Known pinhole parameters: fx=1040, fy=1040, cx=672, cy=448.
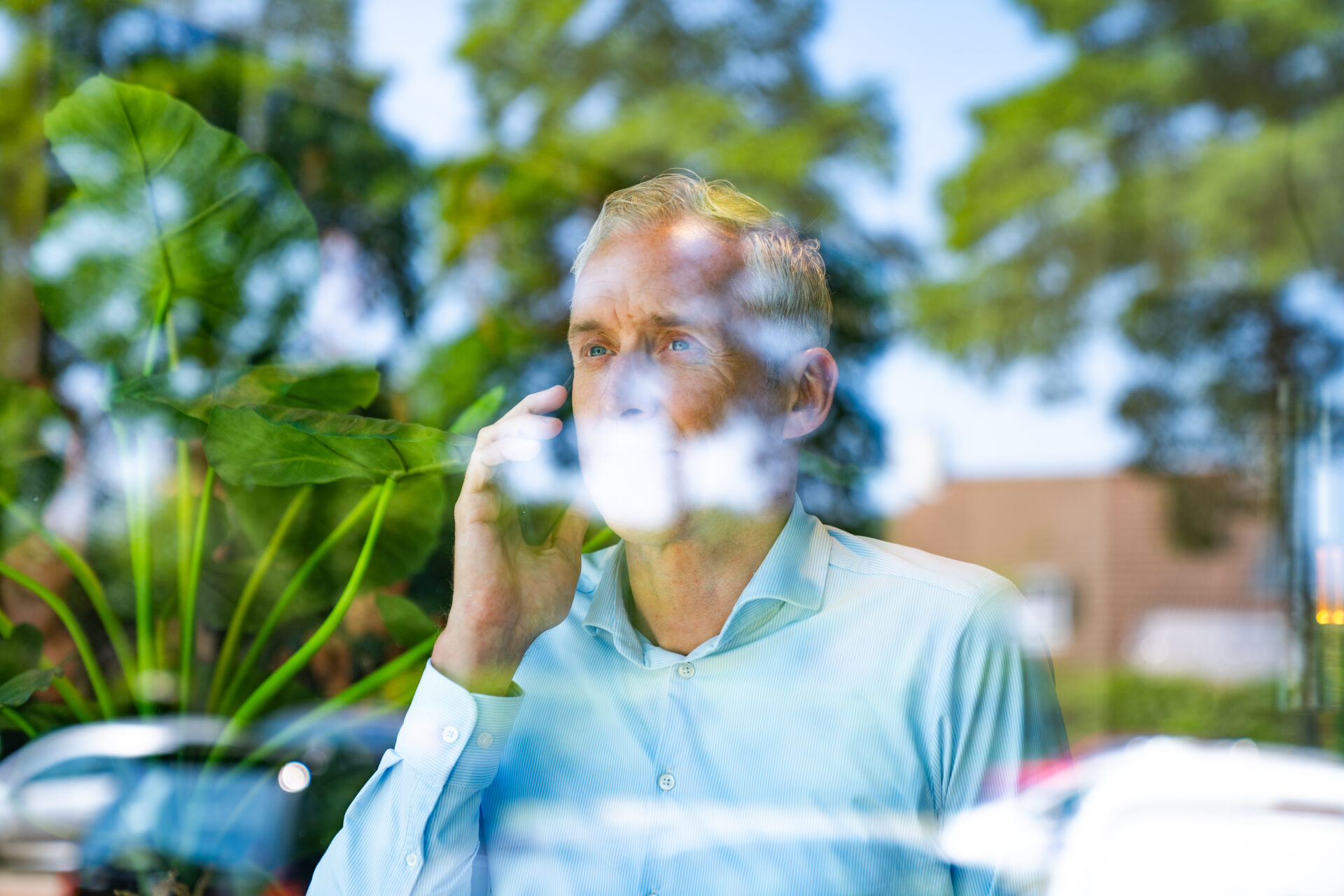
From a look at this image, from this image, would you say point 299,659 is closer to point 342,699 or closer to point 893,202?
point 342,699

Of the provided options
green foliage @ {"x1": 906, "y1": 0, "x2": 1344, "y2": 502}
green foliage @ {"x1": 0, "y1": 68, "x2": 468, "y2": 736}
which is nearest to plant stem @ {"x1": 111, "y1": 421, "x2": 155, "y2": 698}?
green foliage @ {"x1": 0, "y1": 68, "x2": 468, "y2": 736}

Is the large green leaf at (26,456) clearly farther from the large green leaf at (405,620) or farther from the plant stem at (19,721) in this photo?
the large green leaf at (405,620)

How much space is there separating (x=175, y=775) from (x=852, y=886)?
39.4 inches

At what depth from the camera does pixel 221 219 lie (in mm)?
1548

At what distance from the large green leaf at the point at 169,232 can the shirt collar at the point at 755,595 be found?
781 mm

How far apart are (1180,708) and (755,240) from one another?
1101mm

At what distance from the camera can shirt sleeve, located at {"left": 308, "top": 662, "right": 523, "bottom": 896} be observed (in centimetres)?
112

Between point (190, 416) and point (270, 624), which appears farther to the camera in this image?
point (270, 624)

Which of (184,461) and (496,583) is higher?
(184,461)

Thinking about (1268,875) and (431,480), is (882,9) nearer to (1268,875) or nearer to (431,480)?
(431,480)

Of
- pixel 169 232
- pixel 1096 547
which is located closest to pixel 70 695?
pixel 169 232

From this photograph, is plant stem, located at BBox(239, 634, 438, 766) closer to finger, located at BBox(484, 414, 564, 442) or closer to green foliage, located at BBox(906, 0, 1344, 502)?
finger, located at BBox(484, 414, 564, 442)

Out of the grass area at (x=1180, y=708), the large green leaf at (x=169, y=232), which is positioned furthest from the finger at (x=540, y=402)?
the grass area at (x=1180, y=708)

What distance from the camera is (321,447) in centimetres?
128
